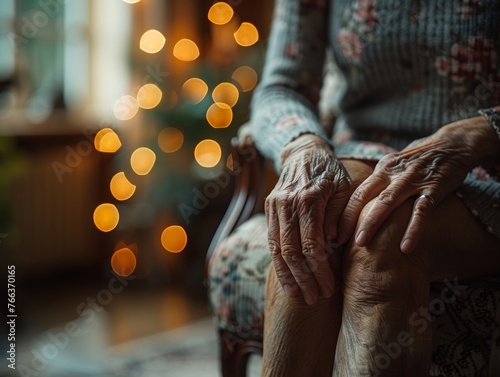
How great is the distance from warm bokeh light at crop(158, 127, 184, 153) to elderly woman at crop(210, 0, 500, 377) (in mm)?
1814

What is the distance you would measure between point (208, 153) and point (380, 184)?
2.19 meters

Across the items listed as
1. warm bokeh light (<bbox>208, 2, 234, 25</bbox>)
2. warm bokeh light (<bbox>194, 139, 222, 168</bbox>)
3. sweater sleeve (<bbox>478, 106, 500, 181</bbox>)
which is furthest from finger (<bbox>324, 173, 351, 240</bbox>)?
warm bokeh light (<bbox>208, 2, 234, 25</bbox>)

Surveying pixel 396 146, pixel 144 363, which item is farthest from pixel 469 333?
pixel 144 363

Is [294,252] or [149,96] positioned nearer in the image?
[294,252]

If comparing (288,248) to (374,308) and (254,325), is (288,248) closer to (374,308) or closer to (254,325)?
(374,308)

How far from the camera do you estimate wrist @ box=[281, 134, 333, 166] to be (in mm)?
1122

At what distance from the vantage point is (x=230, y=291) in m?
1.30

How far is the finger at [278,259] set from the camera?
37.7 inches

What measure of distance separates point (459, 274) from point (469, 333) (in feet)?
0.31

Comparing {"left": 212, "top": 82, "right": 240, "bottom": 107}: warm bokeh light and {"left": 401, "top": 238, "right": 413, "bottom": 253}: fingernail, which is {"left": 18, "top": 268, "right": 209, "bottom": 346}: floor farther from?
{"left": 401, "top": 238, "right": 413, "bottom": 253}: fingernail

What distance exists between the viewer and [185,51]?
3.54m

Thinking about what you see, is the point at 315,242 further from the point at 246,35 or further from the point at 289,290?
the point at 246,35

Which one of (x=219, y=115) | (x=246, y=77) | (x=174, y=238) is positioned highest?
(x=246, y=77)

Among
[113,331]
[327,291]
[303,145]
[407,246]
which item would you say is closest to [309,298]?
[327,291]
